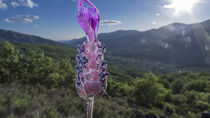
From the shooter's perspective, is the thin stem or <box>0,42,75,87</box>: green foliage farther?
<box>0,42,75,87</box>: green foliage

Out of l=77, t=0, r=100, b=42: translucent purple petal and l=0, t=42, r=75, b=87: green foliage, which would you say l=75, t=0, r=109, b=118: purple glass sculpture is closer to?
l=77, t=0, r=100, b=42: translucent purple petal

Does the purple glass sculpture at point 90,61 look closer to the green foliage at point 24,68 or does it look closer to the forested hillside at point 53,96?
the forested hillside at point 53,96

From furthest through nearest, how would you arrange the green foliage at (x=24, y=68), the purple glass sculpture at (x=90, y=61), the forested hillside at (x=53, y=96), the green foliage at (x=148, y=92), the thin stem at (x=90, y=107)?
the green foliage at (x=148, y=92), the green foliage at (x=24, y=68), the forested hillside at (x=53, y=96), the purple glass sculpture at (x=90, y=61), the thin stem at (x=90, y=107)

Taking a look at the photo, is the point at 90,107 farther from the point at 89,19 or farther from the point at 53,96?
the point at 53,96

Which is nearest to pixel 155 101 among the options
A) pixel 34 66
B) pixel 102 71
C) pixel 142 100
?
pixel 142 100

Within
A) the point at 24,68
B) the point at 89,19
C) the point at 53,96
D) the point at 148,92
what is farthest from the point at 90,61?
the point at 148,92

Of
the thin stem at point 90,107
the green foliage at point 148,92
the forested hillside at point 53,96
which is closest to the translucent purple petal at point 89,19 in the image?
the thin stem at point 90,107

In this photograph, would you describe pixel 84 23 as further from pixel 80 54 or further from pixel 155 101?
pixel 155 101

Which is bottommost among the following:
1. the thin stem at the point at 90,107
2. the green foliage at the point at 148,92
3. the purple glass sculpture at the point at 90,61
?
the green foliage at the point at 148,92

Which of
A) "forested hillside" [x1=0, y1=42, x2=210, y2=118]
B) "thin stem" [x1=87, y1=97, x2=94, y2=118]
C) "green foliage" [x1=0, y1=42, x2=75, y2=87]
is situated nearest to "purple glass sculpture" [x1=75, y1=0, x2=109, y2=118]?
"thin stem" [x1=87, y1=97, x2=94, y2=118]
